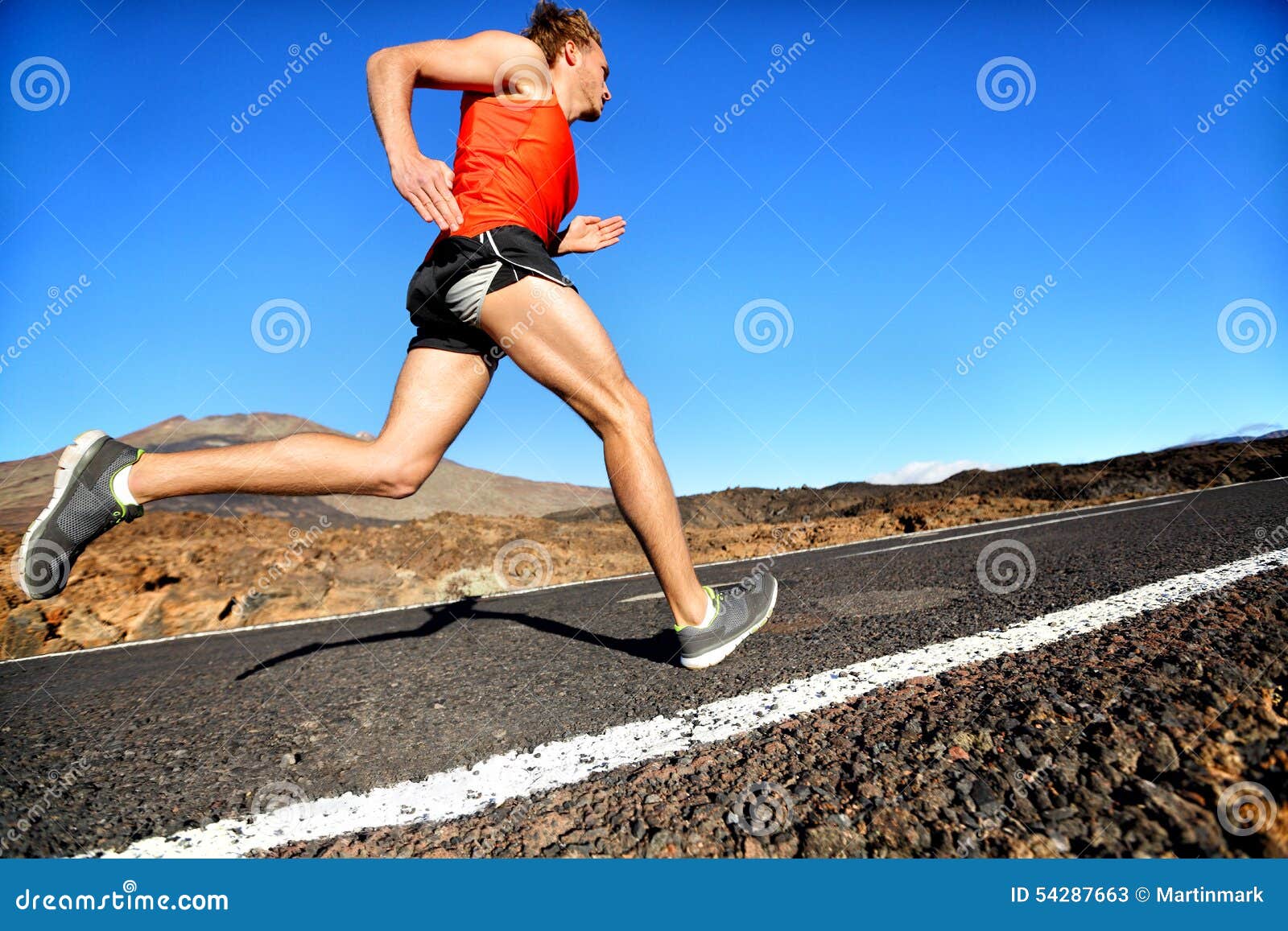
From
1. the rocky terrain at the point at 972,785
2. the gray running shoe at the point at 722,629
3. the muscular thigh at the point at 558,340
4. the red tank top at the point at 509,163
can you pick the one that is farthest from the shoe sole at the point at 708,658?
the red tank top at the point at 509,163

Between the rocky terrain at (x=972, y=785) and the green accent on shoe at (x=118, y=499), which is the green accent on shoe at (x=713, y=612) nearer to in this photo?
the rocky terrain at (x=972, y=785)

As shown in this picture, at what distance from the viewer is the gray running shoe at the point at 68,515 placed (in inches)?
77.7

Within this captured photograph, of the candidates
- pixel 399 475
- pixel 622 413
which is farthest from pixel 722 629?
pixel 399 475

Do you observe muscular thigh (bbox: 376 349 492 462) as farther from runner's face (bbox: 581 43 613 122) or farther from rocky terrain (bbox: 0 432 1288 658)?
rocky terrain (bbox: 0 432 1288 658)

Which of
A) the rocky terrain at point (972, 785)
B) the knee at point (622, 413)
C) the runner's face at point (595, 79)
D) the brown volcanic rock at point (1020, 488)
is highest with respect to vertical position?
the brown volcanic rock at point (1020, 488)

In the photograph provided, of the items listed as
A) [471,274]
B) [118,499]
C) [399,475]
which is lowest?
[118,499]

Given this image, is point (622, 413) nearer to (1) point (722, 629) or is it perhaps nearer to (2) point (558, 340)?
(2) point (558, 340)

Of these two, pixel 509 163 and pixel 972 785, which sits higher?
pixel 509 163

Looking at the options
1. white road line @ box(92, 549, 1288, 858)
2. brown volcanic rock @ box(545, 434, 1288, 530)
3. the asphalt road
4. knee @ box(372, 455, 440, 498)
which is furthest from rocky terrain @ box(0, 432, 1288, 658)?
white road line @ box(92, 549, 1288, 858)

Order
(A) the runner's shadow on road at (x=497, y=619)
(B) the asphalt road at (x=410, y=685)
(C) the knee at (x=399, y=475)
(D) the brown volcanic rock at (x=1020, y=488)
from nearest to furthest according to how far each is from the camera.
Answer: (B) the asphalt road at (x=410, y=685) < (C) the knee at (x=399, y=475) < (A) the runner's shadow on road at (x=497, y=619) < (D) the brown volcanic rock at (x=1020, y=488)

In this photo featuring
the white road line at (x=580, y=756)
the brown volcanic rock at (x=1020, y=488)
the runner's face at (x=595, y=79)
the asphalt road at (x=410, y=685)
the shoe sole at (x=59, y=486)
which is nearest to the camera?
the white road line at (x=580, y=756)

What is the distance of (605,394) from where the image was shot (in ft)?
6.69

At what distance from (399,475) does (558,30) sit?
1.65 metres

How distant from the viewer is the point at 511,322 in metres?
2.02
